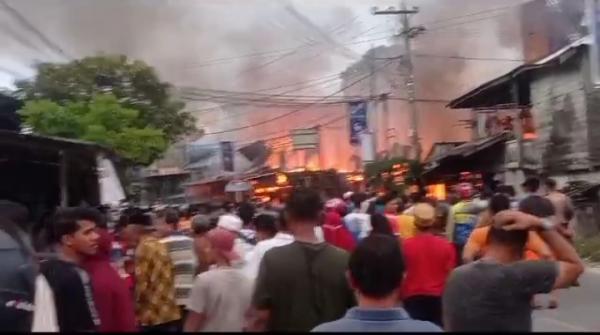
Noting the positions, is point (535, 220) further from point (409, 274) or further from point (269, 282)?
point (409, 274)

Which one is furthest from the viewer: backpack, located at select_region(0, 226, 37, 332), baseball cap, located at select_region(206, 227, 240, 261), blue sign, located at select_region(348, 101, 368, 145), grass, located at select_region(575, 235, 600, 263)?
blue sign, located at select_region(348, 101, 368, 145)

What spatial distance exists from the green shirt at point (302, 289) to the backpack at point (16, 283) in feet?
3.78

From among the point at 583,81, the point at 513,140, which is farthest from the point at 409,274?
the point at 513,140

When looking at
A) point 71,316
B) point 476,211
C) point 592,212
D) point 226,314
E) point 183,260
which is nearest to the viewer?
point 71,316

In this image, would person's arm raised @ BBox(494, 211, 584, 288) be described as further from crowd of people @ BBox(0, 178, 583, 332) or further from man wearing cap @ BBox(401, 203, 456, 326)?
man wearing cap @ BBox(401, 203, 456, 326)

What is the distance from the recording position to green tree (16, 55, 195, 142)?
35.1 meters

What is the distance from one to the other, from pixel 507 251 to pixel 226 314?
1741mm

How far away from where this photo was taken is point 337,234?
980 centimetres

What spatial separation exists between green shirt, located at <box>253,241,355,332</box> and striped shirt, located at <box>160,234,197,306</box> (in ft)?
10.6

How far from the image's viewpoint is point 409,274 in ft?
24.1

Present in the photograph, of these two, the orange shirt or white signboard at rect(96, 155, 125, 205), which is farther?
white signboard at rect(96, 155, 125, 205)

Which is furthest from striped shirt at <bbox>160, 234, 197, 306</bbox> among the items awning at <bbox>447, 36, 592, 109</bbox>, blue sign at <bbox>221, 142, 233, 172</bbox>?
blue sign at <bbox>221, 142, 233, 172</bbox>

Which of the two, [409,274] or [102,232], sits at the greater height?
[102,232]

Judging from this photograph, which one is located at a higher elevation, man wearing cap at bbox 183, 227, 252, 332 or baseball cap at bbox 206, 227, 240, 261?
baseball cap at bbox 206, 227, 240, 261
